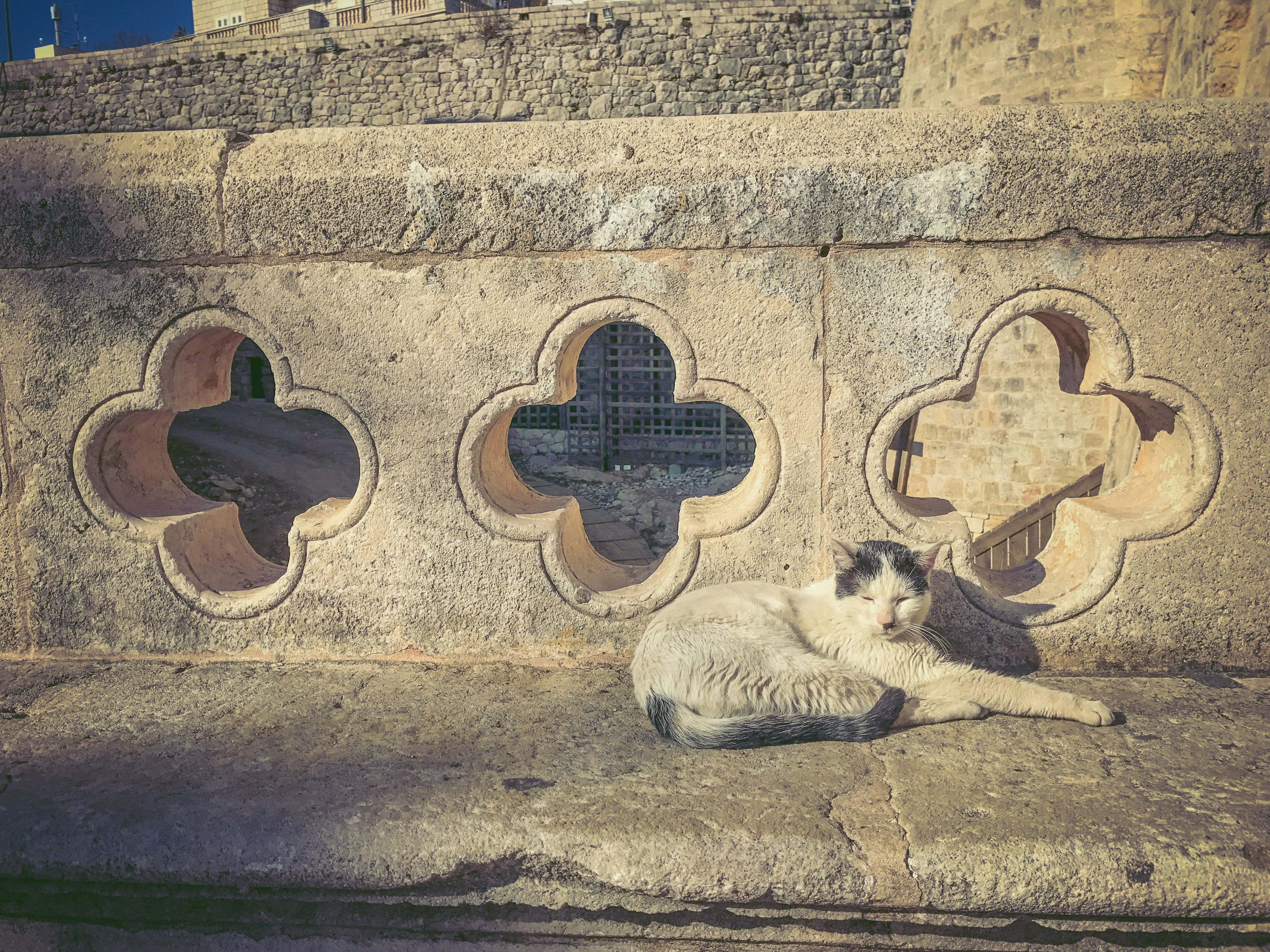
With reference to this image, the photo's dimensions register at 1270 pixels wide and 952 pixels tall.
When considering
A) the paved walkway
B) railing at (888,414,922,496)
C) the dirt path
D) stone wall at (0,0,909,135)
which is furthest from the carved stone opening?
stone wall at (0,0,909,135)

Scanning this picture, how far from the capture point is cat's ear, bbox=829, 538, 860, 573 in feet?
8.05

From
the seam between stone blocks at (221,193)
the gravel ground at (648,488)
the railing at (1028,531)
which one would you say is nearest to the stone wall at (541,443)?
the gravel ground at (648,488)

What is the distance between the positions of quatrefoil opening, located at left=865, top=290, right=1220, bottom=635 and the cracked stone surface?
0.49 meters

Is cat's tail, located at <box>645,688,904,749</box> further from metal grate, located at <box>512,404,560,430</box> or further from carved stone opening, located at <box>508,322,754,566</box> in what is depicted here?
metal grate, located at <box>512,404,560,430</box>

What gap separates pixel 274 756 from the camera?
225 centimetres

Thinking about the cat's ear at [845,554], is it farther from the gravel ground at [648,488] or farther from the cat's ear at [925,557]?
the gravel ground at [648,488]

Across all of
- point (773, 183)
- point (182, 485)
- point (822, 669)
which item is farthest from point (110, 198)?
point (822, 669)

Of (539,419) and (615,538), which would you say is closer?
(615,538)

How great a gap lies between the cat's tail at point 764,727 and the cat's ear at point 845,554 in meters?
0.39

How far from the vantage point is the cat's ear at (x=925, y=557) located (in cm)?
249

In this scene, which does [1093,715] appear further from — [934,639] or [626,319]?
[626,319]

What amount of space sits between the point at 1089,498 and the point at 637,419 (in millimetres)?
11466

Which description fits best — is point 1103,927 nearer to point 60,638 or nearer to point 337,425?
point 60,638

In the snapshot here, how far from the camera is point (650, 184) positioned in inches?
102
